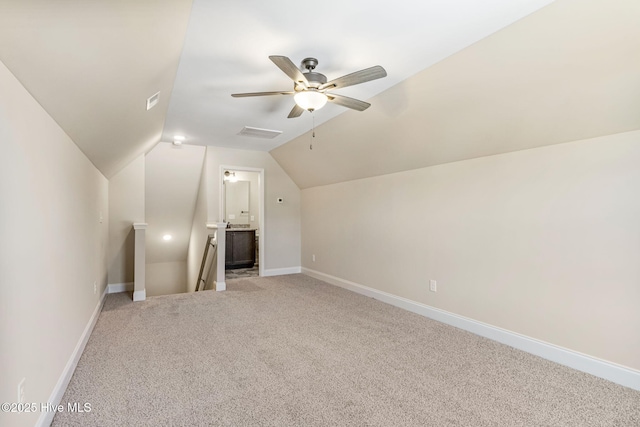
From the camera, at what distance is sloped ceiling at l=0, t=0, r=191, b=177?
1.17m

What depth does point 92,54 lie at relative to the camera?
156cm

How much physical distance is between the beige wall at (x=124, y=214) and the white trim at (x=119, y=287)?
0.15 feet

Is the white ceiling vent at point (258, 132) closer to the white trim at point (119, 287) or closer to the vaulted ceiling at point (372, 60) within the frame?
the vaulted ceiling at point (372, 60)

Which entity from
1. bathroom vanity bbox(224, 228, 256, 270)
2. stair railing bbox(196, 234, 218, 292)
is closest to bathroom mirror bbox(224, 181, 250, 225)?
bathroom vanity bbox(224, 228, 256, 270)

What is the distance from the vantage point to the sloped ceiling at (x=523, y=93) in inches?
73.3

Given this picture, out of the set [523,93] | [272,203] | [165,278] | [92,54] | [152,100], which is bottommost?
[165,278]

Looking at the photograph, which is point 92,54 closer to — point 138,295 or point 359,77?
point 359,77

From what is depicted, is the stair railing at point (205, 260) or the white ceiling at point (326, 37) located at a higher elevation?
the white ceiling at point (326, 37)

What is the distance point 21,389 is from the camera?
142cm

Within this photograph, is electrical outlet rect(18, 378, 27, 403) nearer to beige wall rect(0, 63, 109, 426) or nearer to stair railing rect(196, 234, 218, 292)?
beige wall rect(0, 63, 109, 426)

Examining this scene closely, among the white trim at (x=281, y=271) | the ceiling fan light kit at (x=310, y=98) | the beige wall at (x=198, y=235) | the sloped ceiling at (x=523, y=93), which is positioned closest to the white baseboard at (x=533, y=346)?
the sloped ceiling at (x=523, y=93)

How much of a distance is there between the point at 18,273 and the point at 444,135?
3.41 metres

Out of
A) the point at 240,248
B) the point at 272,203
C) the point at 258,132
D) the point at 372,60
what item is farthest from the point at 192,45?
the point at 240,248

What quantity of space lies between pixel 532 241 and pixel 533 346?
925mm
